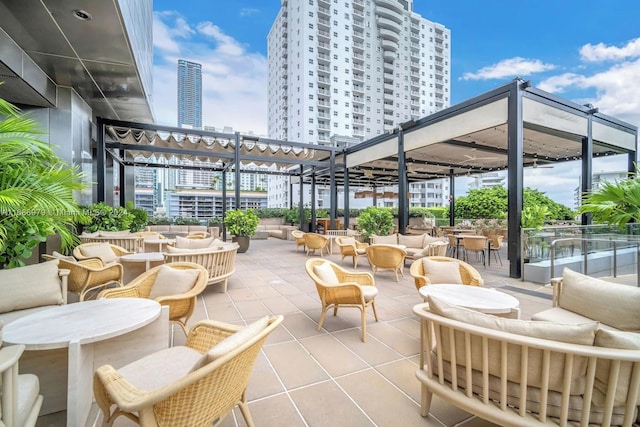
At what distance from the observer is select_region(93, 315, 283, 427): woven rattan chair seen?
1.01 meters

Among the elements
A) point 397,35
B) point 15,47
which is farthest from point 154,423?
point 397,35

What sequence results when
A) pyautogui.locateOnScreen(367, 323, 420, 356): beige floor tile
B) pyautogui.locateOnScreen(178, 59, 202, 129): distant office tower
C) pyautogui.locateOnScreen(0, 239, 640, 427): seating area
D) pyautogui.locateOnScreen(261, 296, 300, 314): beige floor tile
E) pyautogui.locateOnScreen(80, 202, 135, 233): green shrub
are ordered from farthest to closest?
pyautogui.locateOnScreen(178, 59, 202, 129): distant office tower < pyautogui.locateOnScreen(80, 202, 135, 233): green shrub < pyautogui.locateOnScreen(261, 296, 300, 314): beige floor tile < pyautogui.locateOnScreen(367, 323, 420, 356): beige floor tile < pyautogui.locateOnScreen(0, 239, 640, 427): seating area

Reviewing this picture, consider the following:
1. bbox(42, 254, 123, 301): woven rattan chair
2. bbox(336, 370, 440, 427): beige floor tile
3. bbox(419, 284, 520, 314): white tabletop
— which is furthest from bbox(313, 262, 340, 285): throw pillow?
bbox(42, 254, 123, 301): woven rattan chair

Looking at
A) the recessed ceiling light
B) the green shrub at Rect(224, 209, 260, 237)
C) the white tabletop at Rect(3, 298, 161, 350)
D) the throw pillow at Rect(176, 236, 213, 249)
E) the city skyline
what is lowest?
the white tabletop at Rect(3, 298, 161, 350)

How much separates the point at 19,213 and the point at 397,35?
57.5 m

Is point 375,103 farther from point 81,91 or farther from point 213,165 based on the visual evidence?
point 81,91

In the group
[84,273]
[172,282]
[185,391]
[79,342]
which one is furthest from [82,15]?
[185,391]

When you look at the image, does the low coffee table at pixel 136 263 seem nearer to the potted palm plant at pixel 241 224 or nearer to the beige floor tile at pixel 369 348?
the beige floor tile at pixel 369 348

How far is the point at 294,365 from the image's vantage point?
227cm

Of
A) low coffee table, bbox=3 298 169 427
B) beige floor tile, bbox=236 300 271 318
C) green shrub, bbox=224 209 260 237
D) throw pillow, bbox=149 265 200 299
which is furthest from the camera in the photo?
green shrub, bbox=224 209 260 237

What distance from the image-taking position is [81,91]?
6465mm

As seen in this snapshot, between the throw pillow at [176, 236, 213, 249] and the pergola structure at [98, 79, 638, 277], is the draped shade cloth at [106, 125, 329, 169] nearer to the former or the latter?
the pergola structure at [98, 79, 638, 277]

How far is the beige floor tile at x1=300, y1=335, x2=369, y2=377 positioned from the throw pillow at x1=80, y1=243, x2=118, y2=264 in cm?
361

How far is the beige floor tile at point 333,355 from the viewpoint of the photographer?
222 cm
